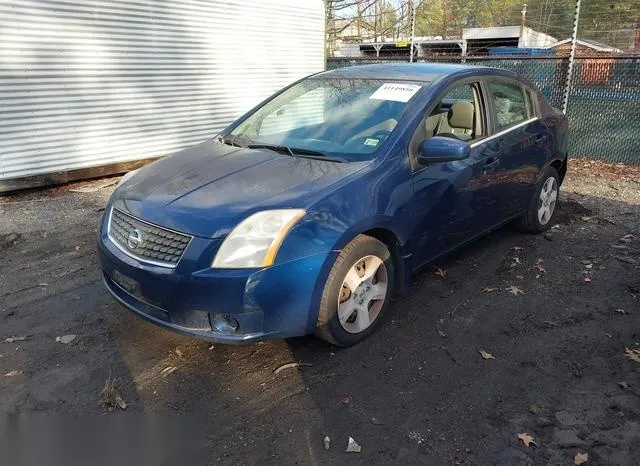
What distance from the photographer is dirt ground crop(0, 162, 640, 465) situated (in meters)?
2.61

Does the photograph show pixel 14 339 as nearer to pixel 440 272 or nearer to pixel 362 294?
pixel 362 294

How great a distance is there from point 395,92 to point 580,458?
2640 mm

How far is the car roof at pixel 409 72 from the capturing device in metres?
4.14

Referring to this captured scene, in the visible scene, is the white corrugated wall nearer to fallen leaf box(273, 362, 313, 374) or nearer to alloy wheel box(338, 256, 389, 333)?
fallen leaf box(273, 362, 313, 374)

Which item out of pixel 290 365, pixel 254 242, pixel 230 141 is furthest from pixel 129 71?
pixel 290 365

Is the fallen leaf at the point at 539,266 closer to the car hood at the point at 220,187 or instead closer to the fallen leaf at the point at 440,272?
the fallen leaf at the point at 440,272

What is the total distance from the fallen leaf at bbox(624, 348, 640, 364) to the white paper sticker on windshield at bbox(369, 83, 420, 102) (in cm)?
221

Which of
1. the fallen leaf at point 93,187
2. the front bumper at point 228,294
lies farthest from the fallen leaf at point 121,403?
the fallen leaf at point 93,187

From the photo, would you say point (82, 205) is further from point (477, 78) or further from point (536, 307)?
point (536, 307)

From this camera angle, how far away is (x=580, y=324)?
148 inches

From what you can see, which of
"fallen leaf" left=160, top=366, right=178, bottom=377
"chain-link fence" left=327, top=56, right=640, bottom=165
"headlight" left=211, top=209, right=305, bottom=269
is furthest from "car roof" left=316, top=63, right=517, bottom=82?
"chain-link fence" left=327, top=56, right=640, bottom=165

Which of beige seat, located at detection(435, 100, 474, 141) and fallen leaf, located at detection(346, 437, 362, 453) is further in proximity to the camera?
beige seat, located at detection(435, 100, 474, 141)

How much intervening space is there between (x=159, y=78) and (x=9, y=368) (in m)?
6.38

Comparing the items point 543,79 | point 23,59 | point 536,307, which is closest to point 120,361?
point 536,307
